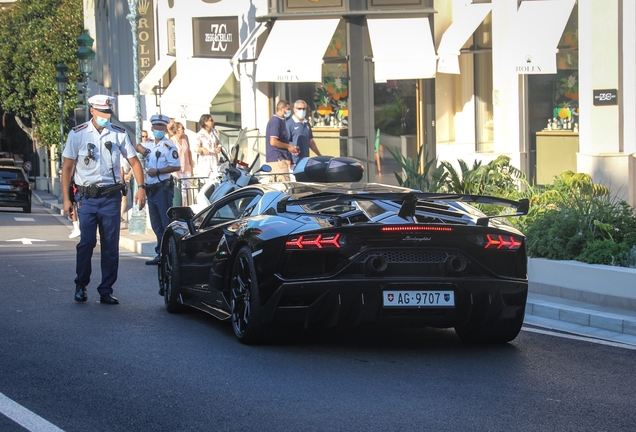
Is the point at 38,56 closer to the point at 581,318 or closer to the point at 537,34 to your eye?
the point at 537,34

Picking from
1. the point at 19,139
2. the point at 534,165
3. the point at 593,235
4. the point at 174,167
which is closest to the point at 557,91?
the point at 534,165

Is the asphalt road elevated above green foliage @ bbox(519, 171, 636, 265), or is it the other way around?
green foliage @ bbox(519, 171, 636, 265)

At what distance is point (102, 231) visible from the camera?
1066cm

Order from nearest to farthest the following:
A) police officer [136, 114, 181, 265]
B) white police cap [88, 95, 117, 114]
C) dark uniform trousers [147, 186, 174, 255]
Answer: white police cap [88, 95, 117, 114]
police officer [136, 114, 181, 265]
dark uniform trousers [147, 186, 174, 255]

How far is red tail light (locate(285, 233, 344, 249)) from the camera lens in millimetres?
7664

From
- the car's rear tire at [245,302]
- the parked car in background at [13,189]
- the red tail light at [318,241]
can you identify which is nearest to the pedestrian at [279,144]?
the car's rear tire at [245,302]

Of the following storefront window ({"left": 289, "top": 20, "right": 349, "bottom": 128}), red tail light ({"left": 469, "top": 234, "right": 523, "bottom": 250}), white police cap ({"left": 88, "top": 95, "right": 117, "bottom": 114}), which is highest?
storefront window ({"left": 289, "top": 20, "right": 349, "bottom": 128})

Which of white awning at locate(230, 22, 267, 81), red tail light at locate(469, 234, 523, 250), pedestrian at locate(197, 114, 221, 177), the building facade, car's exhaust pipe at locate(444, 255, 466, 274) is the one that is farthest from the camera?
white awning at locate(230, 22, 267, 81)

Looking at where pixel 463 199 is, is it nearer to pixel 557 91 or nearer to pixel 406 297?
pixel 406 297

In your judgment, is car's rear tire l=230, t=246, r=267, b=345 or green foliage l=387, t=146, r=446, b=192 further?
green foliage l=387, t=146, r=446, b=192

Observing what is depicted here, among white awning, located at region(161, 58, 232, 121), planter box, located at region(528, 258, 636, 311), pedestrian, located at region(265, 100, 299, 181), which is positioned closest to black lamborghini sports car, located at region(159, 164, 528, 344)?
planter box, located at region(528, 258, 636, 311)

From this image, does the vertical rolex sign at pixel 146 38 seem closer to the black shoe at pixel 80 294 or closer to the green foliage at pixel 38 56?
the green foliage at pixel 38 56

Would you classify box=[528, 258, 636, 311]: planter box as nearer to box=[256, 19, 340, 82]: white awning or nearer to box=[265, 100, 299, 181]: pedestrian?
box=[265, 100, 299, 181]: pedestrian

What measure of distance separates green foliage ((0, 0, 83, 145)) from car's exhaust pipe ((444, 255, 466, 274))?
4385 cm
